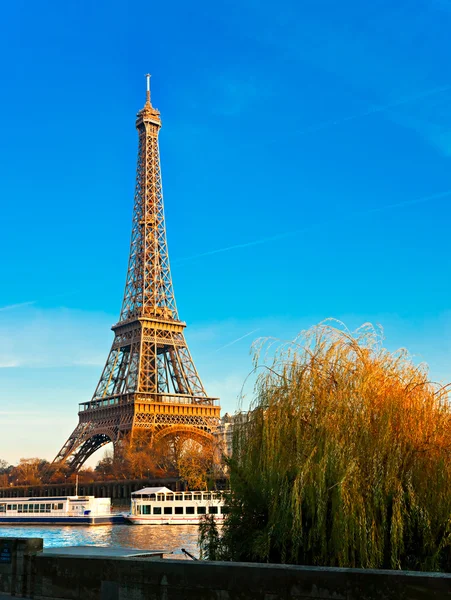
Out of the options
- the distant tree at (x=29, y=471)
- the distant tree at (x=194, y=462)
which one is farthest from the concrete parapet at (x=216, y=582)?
the distant tree at (x=29, y=471)

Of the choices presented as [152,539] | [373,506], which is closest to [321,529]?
[373,506]

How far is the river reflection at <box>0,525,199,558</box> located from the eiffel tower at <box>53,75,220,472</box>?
3252 centimetres

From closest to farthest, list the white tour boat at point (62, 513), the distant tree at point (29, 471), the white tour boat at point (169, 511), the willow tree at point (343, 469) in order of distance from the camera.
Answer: the willow tree at point (343, 469) → the white tour boat at point (169, 511) → the white tour boat at point (62, 513) → the distant tree at point (29, 471)

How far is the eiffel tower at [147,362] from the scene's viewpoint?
326 ft

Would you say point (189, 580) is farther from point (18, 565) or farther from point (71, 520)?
point (71, 520)

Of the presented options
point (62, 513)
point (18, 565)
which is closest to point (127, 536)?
point (62, 513)

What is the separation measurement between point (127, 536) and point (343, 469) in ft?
129

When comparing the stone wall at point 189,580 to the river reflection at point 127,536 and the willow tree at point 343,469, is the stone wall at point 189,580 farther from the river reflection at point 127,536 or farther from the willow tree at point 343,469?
the river reflection at point 127,536

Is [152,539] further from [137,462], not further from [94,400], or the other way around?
[94,400]

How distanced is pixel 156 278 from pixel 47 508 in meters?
48.7

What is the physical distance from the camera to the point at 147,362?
103 metres

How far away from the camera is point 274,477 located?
16.8 metres

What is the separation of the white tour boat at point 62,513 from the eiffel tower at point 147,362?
2498 centimetres

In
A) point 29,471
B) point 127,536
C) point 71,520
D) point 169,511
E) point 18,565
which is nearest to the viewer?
point 18,565
